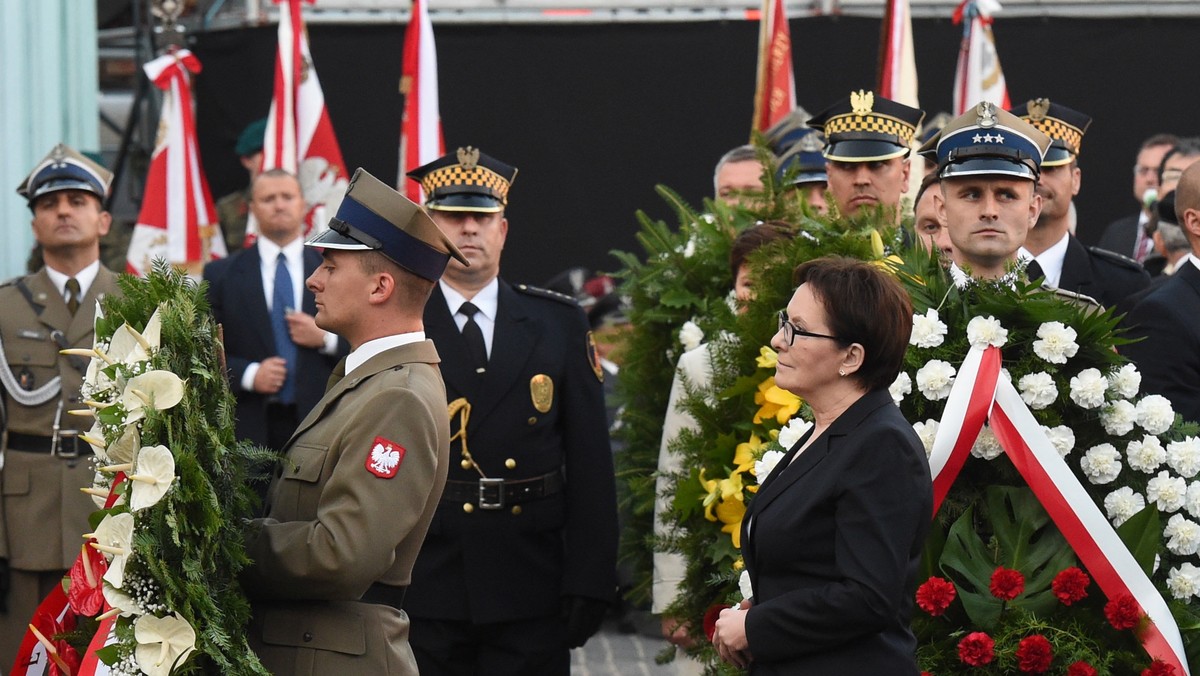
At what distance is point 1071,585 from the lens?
3.90 metres

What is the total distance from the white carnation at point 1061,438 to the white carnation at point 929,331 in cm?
34

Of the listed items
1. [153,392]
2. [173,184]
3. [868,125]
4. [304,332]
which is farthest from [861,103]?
[173,184]

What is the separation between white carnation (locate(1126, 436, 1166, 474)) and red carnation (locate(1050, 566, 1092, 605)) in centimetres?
38

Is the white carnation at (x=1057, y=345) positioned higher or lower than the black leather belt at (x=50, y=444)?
higher

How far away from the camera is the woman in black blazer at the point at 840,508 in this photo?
329 centimetres

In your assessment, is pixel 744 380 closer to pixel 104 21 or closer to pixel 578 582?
pixel 578 582

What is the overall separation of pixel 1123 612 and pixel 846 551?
981 mm

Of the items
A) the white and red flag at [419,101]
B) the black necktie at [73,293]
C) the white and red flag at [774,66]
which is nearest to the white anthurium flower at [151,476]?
the black necktie at [73,293]

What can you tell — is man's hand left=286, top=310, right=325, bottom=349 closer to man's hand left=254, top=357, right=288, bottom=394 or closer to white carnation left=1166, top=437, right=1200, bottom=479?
man's hand left=254, top=357, right=288, bottom=394

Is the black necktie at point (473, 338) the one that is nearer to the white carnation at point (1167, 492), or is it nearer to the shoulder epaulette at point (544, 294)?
the shoulder epaulette at point (544, 294)

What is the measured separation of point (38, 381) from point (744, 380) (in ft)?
9.33

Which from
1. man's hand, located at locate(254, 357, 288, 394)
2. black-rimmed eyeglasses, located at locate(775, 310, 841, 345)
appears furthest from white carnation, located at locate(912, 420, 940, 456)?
man's hand, located at locate(254, 357, 288, 394)

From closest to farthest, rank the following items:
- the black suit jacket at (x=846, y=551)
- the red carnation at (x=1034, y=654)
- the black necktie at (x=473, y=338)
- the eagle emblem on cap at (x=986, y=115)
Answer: the black suit jacket at (x=846, y=551) → the red carnation at (x=1034, y=654) → the eagle emblem on cap at (x=986, y=115) → the black necktie at (x=473, y=338)

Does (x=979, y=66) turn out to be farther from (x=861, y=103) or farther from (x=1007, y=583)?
(x=1007, y=583)
